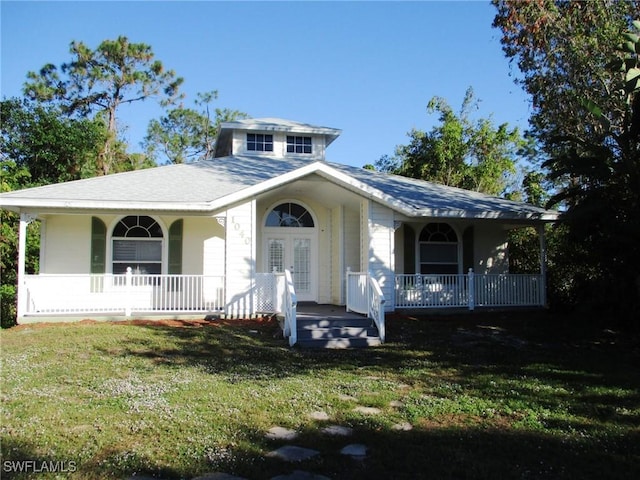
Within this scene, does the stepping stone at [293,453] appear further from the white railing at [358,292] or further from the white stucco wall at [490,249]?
the white stucco wall at [490,249]

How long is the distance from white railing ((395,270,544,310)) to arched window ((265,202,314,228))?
3391 millimetres

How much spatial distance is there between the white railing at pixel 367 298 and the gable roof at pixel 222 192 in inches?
92.3

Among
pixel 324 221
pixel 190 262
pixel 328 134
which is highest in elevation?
pixel 328 134

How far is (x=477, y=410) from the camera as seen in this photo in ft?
20.4

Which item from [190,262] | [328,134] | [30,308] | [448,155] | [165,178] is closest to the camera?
[30,308]

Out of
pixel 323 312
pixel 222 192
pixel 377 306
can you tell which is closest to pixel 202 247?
pixel 222 192

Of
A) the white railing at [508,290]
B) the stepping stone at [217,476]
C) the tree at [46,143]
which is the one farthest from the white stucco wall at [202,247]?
the tree at [46,143]

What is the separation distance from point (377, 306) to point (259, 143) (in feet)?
33.8

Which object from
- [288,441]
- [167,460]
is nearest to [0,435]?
[167,460]

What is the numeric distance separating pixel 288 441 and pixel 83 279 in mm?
10115

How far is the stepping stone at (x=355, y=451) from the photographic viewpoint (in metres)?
4.86

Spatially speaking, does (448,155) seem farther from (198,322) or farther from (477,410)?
(477,410)

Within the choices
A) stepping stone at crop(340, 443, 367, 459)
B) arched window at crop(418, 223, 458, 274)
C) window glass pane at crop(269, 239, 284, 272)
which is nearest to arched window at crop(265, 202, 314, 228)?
window glass pane at crop(269, 239, 284, 272)

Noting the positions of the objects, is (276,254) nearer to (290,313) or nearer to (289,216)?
(289,216)
